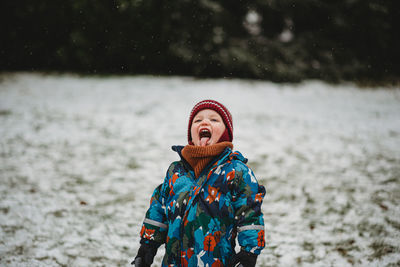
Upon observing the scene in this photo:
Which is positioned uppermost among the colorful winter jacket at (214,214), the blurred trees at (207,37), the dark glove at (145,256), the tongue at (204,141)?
the blurred trees at (207,37)

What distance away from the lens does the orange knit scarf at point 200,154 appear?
4.59 ft

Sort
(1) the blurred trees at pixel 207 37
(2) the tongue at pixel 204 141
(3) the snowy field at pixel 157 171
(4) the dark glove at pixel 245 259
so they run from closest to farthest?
→ 1. (4) the dark glove at pixel 245 259
2. (2) the tongue at pixel 204 141
3. (3) the snowy field at pixel 157 171
4. (1) the blurred trees at pixel 207 37

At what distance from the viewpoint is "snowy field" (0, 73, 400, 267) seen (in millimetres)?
2496

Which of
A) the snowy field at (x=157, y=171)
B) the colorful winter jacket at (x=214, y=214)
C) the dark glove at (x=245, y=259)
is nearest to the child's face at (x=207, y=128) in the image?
the colorful winter jacket at (x=214, y=214)

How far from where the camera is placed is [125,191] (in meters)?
3.39

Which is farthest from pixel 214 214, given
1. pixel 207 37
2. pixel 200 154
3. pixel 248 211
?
pixel 207 37

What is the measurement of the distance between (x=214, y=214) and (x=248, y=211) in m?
0.17

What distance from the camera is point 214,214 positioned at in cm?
135

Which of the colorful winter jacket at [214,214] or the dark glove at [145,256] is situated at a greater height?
the colorful winter jacket at [214,214]

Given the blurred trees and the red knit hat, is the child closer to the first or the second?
the red knit hat

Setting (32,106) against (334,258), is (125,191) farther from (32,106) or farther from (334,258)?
Result: (32,106)

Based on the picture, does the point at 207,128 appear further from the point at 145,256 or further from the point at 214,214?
the point at 145,256

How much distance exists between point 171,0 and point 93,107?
454cm

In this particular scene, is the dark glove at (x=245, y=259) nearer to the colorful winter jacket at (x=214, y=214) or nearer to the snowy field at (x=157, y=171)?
the colorful winter jacket at (x=214, y=214)
